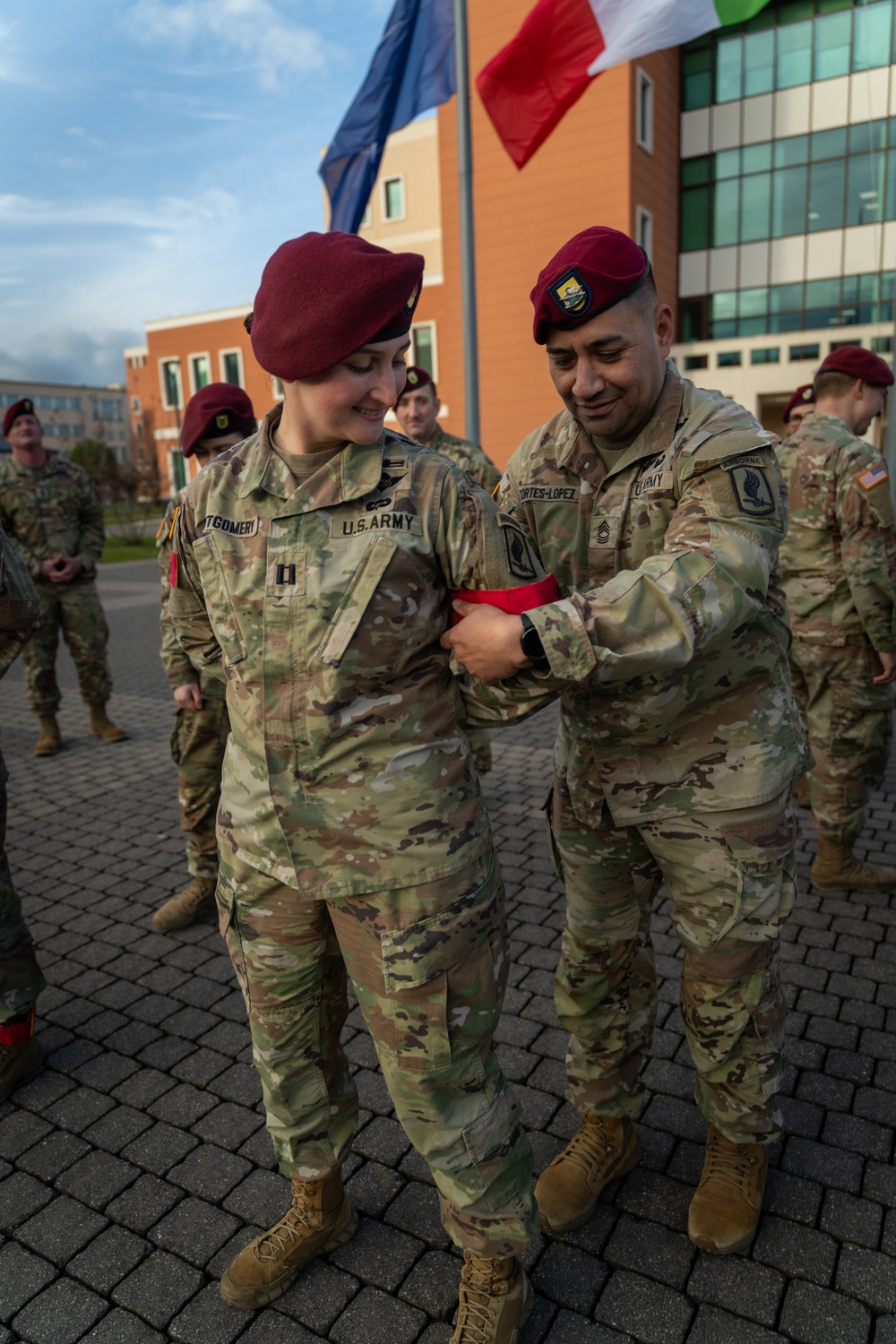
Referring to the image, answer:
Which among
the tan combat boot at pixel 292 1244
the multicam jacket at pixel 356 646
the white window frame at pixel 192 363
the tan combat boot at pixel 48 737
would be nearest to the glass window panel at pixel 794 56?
the white window frame at pixel 192 363

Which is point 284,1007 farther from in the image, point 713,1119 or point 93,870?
point 93,870

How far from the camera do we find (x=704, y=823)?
214cm

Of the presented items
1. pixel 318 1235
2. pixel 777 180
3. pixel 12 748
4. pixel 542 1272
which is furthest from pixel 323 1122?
pixel 777 180

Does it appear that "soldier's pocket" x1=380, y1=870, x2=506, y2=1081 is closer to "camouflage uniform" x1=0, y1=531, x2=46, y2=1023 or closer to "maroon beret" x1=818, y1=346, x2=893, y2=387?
"camouflage uniform" x1=0, y1=531, x2=46, y2=1023

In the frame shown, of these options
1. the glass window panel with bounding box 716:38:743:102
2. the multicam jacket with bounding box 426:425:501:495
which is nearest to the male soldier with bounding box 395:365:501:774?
the multicam jacket with bounding box 426:425:501:495

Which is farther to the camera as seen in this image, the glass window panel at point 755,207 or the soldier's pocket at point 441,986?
the glass window panel at point 755,207

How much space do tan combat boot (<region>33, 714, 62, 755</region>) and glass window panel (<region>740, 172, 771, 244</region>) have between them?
2576 cm

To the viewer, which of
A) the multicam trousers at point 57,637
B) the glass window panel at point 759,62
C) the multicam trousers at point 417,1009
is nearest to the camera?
the multicam trousers at point 417,1009

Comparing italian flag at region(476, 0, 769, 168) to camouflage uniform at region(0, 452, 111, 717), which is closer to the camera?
italian flag at region(476, 0, 769, 168)

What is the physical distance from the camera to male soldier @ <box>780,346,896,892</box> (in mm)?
3969

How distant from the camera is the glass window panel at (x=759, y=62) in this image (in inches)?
975

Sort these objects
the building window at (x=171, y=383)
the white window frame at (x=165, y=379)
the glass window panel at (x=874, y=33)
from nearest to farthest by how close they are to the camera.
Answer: the glass window panel at (x=874, y=33) → the white window frame at (x=165, y=379) → the building window at (x=171, y=383)

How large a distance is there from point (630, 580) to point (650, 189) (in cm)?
2691

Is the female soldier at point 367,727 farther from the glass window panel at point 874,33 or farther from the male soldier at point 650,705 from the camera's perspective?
the glass window panel at point 874,33
